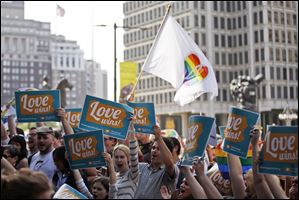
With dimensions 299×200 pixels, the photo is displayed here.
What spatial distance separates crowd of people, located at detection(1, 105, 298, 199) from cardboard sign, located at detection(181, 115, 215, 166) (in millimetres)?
196

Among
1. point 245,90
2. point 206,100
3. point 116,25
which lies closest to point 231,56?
point 206,100

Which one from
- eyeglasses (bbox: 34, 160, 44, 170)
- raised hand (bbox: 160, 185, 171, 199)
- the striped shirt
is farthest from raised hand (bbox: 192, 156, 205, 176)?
eyeglasses (bbox: 34, 160, 44, 170)

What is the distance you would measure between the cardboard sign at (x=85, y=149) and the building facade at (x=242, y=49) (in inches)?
2817

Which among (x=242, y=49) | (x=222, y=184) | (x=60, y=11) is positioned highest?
(x=60, y=11)

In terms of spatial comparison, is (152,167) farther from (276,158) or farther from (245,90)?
(245,90)

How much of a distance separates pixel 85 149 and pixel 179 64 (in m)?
5.42

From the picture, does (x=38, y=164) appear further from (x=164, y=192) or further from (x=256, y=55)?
(x=256, y=55)

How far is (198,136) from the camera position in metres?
5.57

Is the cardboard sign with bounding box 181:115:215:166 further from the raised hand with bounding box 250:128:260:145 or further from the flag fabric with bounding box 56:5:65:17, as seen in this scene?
the flag fabric with bounding box 56:5:65:17

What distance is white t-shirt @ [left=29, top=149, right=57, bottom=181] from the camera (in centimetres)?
711

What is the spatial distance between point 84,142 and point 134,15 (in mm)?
89014

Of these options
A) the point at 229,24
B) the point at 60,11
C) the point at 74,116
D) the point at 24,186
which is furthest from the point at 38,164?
the point at 229,24

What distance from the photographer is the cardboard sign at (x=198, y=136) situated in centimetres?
545

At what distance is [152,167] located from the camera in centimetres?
631
